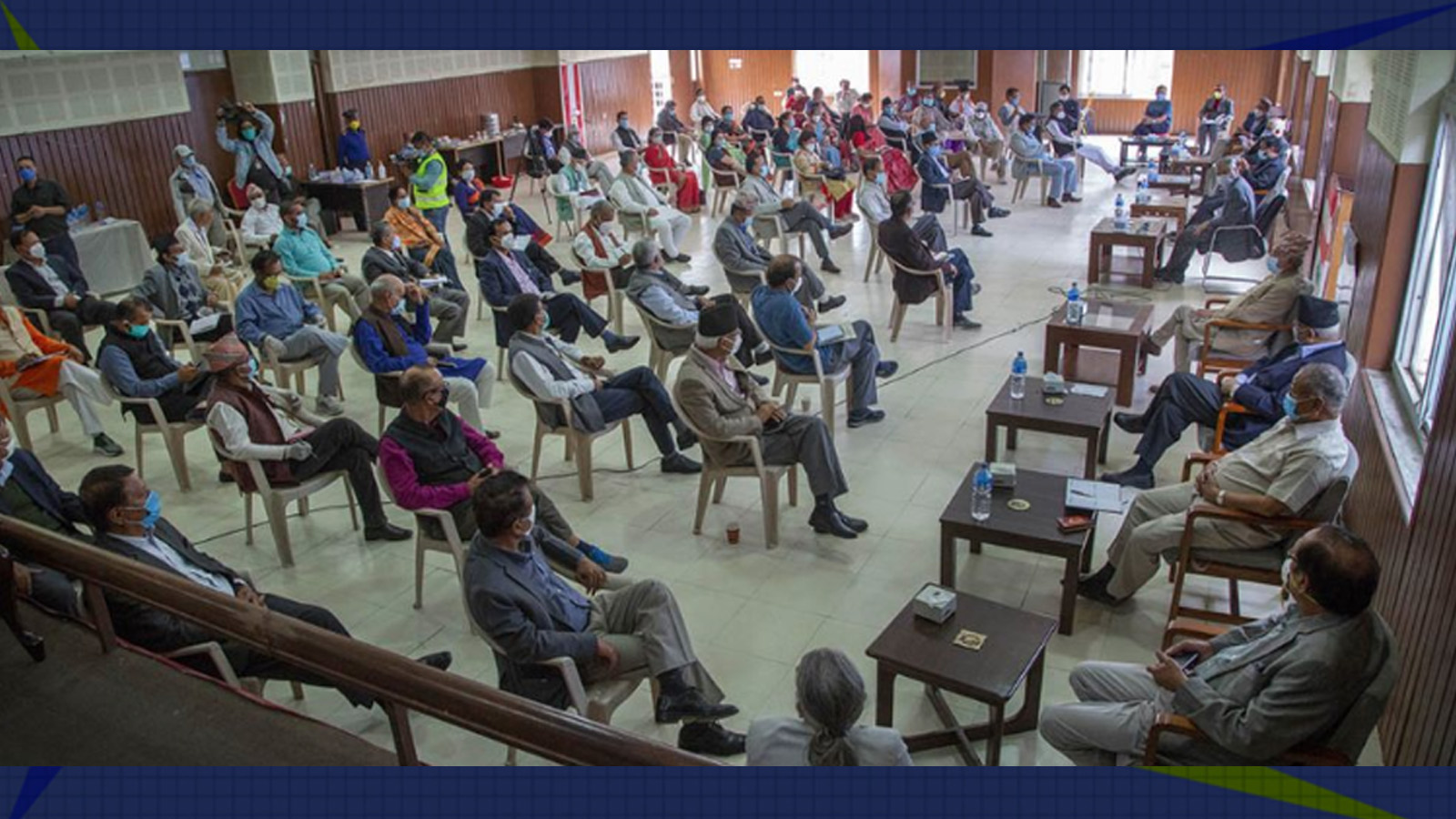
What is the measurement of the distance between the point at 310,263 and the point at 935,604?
5852 mm

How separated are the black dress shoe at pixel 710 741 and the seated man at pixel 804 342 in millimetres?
2768

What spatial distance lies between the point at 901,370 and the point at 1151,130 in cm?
1000

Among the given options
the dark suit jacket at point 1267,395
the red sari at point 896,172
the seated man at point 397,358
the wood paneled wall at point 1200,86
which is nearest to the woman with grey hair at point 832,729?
the dark suit jacket at point 1267,395

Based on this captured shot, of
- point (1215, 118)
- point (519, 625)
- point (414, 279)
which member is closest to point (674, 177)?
point (414, 279)

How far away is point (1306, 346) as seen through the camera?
505cm

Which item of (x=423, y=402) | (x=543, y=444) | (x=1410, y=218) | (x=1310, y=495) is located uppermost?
(x=1410, y=218)

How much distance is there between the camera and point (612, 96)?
18438 mm

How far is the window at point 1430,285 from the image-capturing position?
417 cm

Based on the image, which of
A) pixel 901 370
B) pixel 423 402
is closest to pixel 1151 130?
pixel 901 370

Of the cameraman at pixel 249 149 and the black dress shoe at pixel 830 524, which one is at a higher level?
the cameraman at pixel 249 149

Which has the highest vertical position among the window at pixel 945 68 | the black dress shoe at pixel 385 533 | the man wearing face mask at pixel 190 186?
the window at pixel 945 68

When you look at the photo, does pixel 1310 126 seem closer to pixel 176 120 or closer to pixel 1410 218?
pixel 1410 218

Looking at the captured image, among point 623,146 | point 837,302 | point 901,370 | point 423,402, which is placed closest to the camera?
point 423,402

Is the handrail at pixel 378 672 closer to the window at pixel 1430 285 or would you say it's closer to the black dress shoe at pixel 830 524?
the black dress shoe at pixel 830 524
